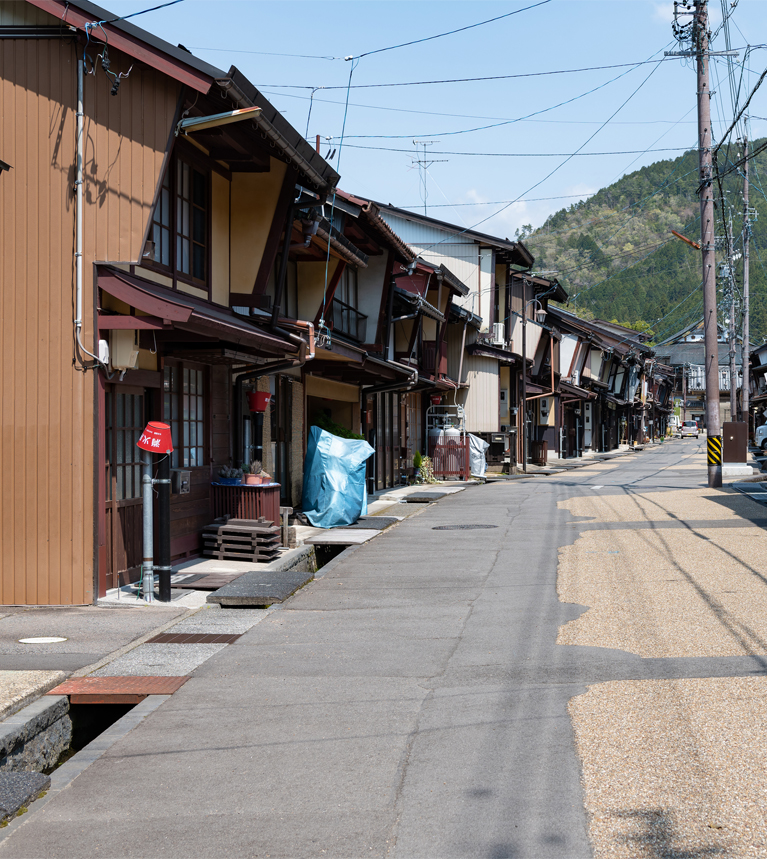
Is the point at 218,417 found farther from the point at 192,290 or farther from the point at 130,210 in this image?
the point at 130,210

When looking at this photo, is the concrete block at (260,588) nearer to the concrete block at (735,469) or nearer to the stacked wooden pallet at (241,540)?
the stacked wooden pallet at (241,540)

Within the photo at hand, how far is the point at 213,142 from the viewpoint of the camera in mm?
12500

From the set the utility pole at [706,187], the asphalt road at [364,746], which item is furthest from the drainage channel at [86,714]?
the utility pole at [706,187]

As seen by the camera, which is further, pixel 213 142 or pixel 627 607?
pixel 213 142

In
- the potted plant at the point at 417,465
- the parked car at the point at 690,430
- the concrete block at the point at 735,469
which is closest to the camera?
the concrete block at the point at 735,469

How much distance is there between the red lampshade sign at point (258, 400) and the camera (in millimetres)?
15523

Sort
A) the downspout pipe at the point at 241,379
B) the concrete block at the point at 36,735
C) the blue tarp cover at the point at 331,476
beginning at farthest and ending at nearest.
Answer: the blue tarp cover at the point at 331,476
the downspout pipe at the point at 241,379
the concrete block at the point at 36,735

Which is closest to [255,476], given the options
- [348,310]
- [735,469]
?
[348,310]

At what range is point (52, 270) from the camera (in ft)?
34.0

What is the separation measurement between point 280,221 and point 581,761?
1021 cm

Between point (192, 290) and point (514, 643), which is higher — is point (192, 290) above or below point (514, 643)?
above

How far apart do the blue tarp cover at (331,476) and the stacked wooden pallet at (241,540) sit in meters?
4.49

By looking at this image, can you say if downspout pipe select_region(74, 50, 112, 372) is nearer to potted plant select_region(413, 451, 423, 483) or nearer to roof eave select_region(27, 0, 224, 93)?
roof eave select_region(27, 0, 224, 93)

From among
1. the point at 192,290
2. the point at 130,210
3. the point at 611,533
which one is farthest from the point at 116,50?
the point at 611,533
